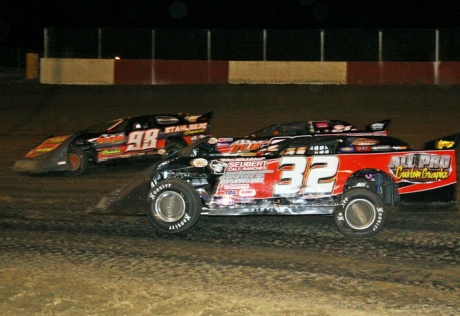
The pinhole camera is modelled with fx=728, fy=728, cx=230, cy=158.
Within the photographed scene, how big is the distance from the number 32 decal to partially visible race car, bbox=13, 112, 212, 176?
5.23 meters

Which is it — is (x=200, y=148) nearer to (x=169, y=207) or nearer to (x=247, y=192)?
(x=169, y=207)

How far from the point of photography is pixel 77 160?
13.2 metres

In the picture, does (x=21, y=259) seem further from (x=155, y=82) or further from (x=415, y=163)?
(x=155, y=82)

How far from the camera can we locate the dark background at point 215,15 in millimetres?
48156

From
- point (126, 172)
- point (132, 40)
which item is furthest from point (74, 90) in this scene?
point (126, 172)

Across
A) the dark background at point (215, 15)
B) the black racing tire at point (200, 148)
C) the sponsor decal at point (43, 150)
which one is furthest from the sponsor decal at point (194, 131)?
the dark background at point (215, 15)

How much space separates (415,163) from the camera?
26.9 ft

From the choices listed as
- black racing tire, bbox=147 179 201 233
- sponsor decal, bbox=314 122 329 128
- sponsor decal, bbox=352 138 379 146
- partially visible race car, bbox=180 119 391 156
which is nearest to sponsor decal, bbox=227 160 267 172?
black racing tire, bbox=147 179 201 233

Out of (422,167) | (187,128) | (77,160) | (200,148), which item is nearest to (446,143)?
(422,167)

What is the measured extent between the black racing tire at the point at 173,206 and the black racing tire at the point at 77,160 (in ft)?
17.1

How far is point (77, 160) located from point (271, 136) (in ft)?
12.0

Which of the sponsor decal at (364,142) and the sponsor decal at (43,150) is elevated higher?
the sponsor decal at (364,142)

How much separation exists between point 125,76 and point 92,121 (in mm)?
6245

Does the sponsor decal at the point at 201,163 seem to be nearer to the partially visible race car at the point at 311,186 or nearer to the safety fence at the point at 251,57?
the partially visible race car at the point at 311,186
